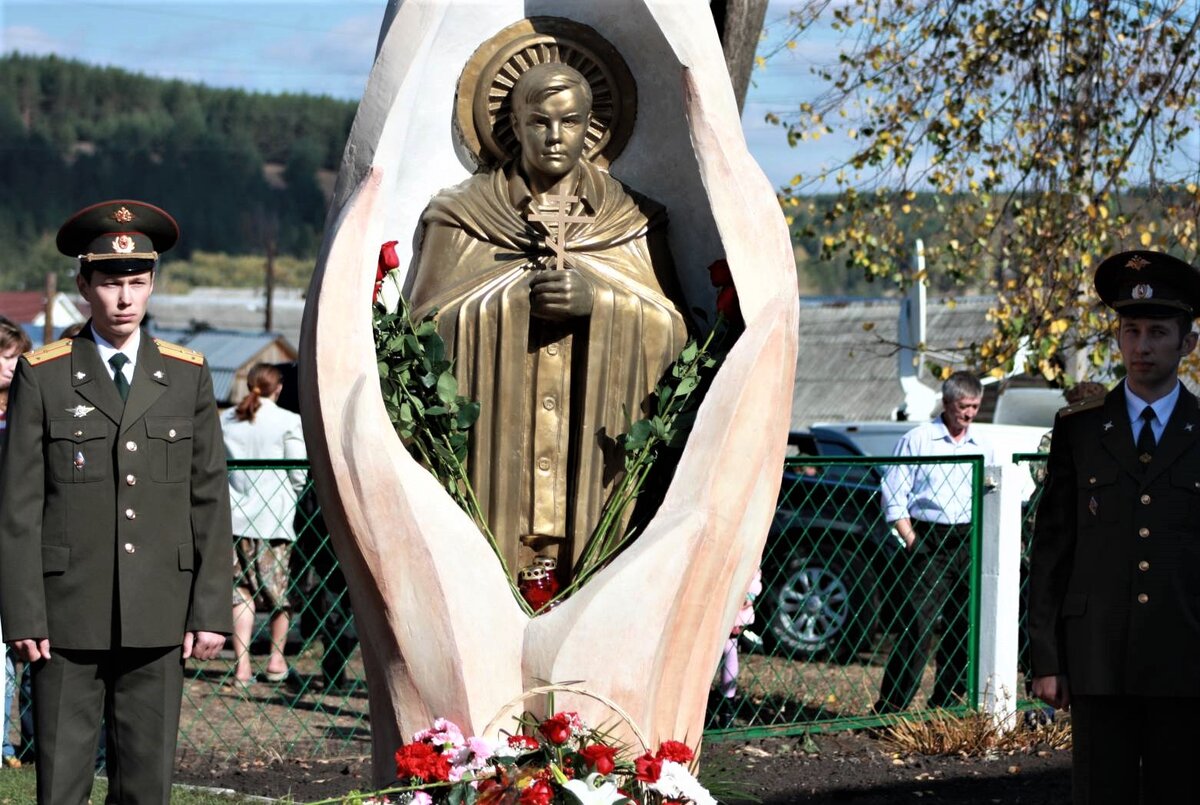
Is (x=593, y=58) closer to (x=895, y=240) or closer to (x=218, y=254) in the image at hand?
(x=895, y=240)

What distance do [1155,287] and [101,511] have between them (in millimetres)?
2748

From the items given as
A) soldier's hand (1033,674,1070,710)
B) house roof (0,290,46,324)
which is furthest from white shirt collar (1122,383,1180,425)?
house roof (0,290,46,324)

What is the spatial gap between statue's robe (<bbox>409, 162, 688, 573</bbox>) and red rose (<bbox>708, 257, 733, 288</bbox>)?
0.56 feet

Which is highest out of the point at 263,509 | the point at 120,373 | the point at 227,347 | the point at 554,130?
the point at 227,347

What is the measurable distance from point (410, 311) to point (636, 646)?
119cm

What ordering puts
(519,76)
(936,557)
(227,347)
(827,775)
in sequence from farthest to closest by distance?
(227,347), (936,557), (827,775), (519,76)

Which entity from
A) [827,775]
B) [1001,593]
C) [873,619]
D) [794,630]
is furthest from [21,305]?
[827,775]

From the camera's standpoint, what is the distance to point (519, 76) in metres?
4.80

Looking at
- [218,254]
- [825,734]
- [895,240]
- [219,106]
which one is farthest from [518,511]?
[219,106]

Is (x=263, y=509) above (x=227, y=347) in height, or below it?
below

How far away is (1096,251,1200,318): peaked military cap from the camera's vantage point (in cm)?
412

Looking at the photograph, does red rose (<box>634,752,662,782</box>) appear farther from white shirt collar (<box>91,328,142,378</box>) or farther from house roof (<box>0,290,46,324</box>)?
house roof (<box>0,290,46,324</box>)

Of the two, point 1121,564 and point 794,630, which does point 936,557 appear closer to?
point 794,630

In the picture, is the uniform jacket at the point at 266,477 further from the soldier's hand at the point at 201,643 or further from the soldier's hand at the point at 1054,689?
the soldier's hand at the point at 1054,689
